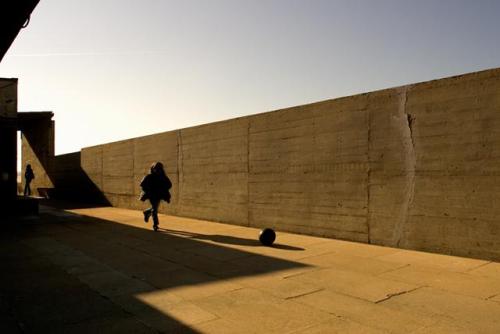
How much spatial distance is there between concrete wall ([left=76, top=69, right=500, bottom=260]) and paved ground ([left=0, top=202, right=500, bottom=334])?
57 cm

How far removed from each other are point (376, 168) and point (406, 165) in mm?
648

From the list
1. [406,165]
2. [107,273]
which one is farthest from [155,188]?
[406,165]

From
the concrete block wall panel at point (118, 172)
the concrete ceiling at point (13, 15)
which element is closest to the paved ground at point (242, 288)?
the concrete ceiling at point (13, 15)

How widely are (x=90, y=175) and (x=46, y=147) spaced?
7.29m

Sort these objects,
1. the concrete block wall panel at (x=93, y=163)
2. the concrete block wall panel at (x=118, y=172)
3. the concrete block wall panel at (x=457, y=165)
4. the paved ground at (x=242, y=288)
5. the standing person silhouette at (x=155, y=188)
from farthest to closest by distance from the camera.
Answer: the concrete block wall panel at (x=93, y=163), the concrete block wall panel at (x=118, y=172), the standing person silhouette at (x=155, y=188), the concrete block wall panel at (x=457, y=165), the paved ground at (x=242, y=288)

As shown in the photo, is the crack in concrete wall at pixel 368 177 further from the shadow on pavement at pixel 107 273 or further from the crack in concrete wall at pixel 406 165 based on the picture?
the shadow on pavement at pixel 107 273

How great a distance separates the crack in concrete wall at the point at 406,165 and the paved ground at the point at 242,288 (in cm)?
48

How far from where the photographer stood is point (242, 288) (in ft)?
18.1

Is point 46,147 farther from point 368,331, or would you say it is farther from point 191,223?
point 368,331

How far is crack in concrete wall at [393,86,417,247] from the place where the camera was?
25.5 feet

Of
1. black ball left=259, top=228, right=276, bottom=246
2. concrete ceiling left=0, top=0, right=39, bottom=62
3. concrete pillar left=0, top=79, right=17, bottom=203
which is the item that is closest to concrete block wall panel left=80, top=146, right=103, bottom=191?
concrete pillar left=0, top=79, right=17, bottom=203

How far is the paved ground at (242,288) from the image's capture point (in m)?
4.21

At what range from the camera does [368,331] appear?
393cm

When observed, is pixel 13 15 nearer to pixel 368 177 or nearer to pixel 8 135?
pixel 368 177
